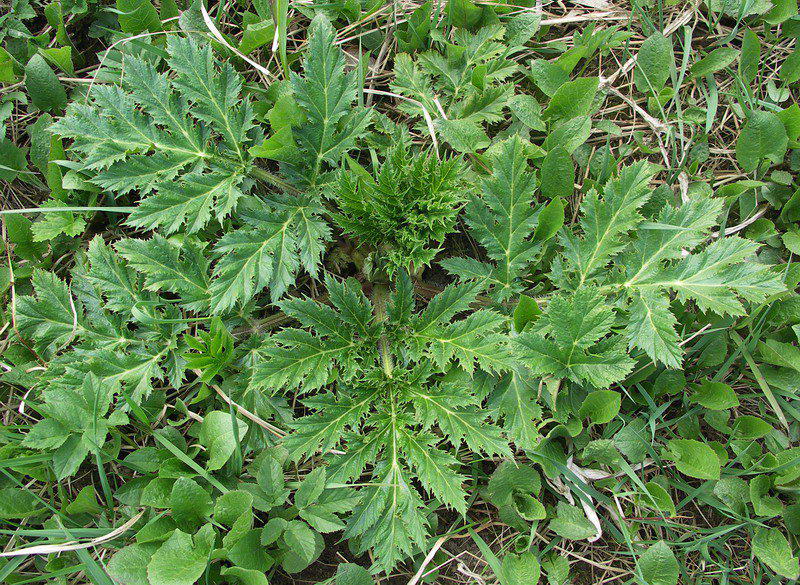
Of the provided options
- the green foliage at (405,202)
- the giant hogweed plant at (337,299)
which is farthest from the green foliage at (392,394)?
the green foliage at (405,202)

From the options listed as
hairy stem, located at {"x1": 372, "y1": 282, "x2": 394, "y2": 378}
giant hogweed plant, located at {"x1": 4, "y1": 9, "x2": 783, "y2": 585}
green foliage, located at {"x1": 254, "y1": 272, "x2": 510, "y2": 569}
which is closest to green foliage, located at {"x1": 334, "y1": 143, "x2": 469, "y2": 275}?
giant hogweed plant, located at {"x1": 4, "y1": 9, "x2": 783, "y2": 585}

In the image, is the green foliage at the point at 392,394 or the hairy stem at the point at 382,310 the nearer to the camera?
the green foliage at the point at 392,394

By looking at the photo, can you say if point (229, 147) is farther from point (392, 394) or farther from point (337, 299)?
point (392, 394)

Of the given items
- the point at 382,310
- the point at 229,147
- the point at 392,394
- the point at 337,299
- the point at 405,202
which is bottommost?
the point at 392,394

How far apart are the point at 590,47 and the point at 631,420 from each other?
A: 2238mm

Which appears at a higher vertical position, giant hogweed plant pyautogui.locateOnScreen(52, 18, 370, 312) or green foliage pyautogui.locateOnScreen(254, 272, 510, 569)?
giant hogweed plant pyautogui.locateOnScreen(52, 18, 370, 312)

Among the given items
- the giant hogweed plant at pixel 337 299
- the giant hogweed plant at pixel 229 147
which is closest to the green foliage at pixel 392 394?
the giant hogweed plant at pixel 337 299

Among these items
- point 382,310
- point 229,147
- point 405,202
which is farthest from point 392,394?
point 229,147

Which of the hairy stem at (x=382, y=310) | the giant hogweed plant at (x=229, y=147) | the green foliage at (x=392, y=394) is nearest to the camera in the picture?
the green foliage at (x=392, y=394)

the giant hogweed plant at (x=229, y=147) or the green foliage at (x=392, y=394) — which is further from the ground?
the giant hogweed plant at (x=229, y=147)

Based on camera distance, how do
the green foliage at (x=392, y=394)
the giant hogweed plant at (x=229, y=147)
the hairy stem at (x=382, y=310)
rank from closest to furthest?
the green foliage at (x=392, y=394) < the giant hogweed plant at (x=229, y=147) < the hairy stem at (x=382, y=310)

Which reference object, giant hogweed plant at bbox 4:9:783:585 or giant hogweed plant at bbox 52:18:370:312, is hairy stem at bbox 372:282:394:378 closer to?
giant hogweed plant at bbox 4:9:783:585

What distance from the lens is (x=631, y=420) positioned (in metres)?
3.31

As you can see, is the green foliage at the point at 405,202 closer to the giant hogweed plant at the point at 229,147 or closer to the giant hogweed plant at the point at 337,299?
the giant hogweed plant at the point at 337,299
